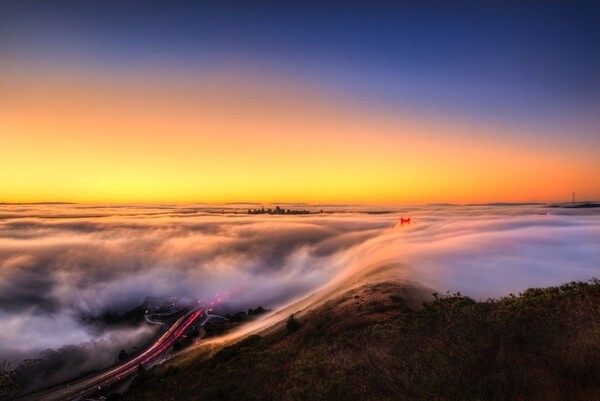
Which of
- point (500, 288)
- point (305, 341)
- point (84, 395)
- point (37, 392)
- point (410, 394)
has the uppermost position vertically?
point (410, 394)

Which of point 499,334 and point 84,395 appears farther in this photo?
point 84,395

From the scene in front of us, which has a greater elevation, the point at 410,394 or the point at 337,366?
the point at 410,394

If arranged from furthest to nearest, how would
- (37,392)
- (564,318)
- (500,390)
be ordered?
1. (37,392)
2. (564,318)
3. (500,390)

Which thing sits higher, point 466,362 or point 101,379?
point 466,362

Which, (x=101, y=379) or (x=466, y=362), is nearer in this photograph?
(x=466, y=362)

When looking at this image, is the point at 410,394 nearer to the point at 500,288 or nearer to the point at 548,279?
the point at 500,288

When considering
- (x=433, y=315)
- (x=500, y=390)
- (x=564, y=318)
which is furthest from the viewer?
(x=433, y=315)

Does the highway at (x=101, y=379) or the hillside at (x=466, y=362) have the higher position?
the hillside at (x=466, y=362)

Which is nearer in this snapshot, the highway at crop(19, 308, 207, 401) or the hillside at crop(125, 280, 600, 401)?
the hillside at crop(125, 280, 600, 401)

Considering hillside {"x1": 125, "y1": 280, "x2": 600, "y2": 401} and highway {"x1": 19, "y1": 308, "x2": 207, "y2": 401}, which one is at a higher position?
hillside {"x1": 125, "y1": 280, "x2": 600, "y2": 401}

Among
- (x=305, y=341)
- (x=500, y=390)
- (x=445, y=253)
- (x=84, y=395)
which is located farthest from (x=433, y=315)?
(x=84, y=395)

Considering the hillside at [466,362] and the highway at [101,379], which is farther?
the highway at [101,379]
